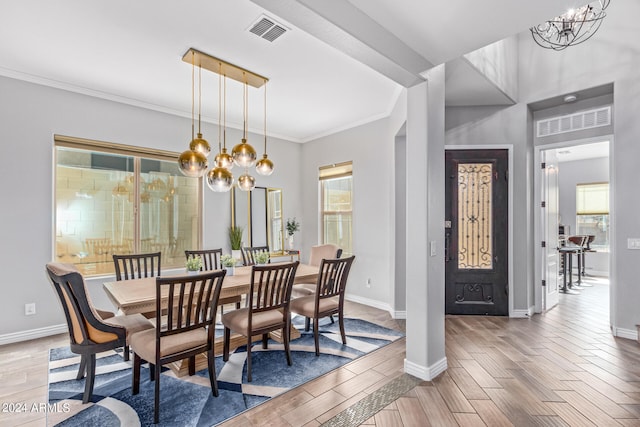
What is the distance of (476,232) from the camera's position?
4488 millimetres

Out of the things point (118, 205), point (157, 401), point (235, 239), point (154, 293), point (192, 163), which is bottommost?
point (157, 401)

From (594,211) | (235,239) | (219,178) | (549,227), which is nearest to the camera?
(219,178)

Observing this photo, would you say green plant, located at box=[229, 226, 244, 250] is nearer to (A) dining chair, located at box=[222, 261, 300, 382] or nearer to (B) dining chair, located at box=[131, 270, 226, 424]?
(A) dining chair, located at box=[222, 261, 300, 382]

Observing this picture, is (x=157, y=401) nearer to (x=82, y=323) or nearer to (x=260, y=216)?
(x=82, y=323)

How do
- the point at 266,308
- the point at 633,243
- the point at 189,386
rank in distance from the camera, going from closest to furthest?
1. the point at 189,386
2. the point at 266,308
3. the point at 633,243

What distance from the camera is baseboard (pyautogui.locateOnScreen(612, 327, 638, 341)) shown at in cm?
353

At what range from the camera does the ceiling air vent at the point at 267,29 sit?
263 cm

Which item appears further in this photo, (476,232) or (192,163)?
(476,232)

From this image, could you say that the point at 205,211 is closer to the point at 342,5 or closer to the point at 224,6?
the point at 224,6

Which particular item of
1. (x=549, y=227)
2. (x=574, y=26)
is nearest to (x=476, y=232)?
(x=549, y=227)

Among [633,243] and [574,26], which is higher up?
[574,26]

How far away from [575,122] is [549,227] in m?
1.55

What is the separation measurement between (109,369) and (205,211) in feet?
8.71

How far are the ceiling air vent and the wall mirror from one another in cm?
296
